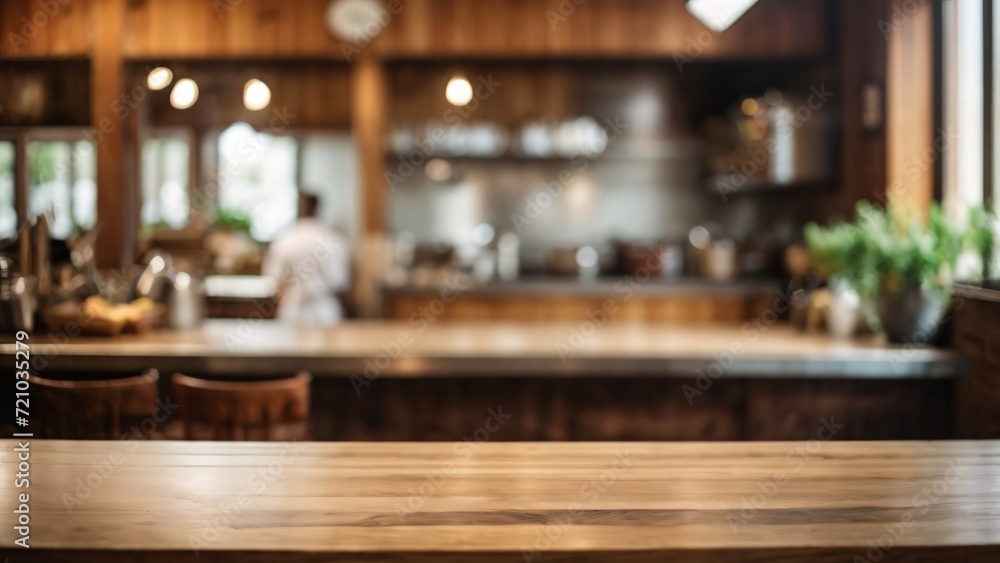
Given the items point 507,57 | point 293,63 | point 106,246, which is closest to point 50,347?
point 106,246

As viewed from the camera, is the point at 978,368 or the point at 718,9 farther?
the point at 978,368

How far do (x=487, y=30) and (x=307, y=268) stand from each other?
5.73 feet

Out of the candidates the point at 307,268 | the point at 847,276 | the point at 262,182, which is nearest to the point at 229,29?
the point at 307,268

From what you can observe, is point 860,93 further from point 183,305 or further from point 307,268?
point 183,305

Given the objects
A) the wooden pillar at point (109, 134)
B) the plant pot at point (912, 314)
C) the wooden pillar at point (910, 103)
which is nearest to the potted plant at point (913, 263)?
the plant pot at point (912, 314)

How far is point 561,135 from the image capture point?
5840 millimetres

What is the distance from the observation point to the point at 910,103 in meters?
4.21

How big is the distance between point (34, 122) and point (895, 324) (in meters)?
3.97

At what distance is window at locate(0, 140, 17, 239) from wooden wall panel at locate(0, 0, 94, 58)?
629 mm

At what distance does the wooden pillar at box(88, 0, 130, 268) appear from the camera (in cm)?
515

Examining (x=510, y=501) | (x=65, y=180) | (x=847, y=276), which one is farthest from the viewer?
(x=65, y=180)

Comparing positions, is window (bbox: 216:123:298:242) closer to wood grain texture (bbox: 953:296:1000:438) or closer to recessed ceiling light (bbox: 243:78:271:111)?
recessed ceiling light (bbox: 243:78:271:111)

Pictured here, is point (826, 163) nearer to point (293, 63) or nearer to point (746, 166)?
point (746, 166)

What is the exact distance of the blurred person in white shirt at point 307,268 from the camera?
5.23 m
